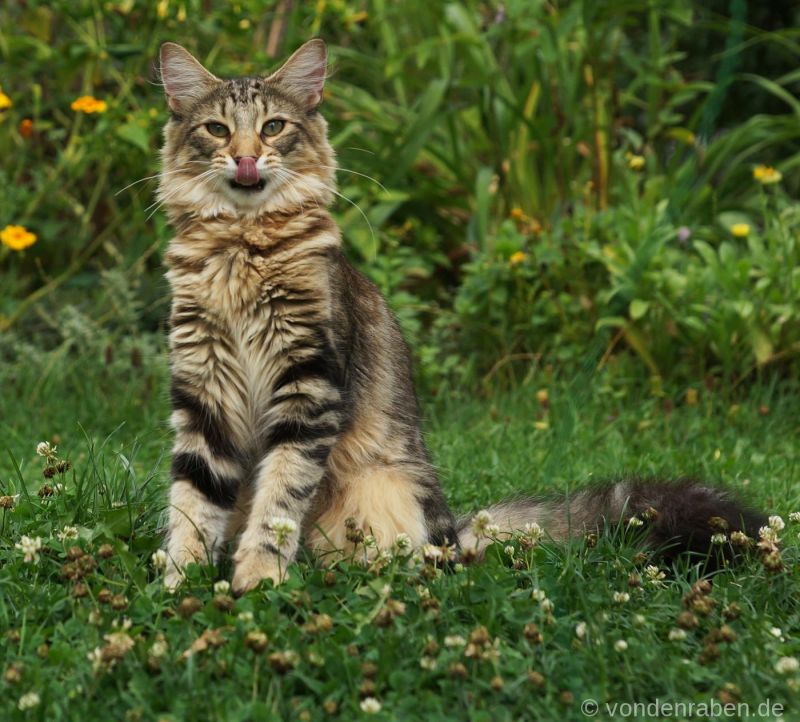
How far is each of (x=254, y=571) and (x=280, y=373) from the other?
0.59 meters

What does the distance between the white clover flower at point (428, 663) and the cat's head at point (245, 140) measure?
1.53 m

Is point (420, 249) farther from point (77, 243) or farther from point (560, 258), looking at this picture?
point (77, 243)

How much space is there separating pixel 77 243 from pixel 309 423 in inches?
145

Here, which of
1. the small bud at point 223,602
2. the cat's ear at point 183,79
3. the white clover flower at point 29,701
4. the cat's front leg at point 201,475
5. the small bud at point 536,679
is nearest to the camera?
the white clover flower at point 29,701

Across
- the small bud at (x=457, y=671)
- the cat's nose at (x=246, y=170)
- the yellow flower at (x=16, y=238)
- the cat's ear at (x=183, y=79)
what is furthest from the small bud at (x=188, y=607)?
the yellow flower at (x=16, y=238)

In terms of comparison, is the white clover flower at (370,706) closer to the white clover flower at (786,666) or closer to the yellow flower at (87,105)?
the white clover flower at (786,666)

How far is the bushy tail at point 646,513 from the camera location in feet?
10.8

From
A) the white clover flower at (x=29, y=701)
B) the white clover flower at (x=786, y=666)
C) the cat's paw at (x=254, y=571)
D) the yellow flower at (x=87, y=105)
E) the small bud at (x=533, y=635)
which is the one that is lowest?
the cat's paw at (x=254, y=571)

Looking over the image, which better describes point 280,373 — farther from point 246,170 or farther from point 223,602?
point 223,602

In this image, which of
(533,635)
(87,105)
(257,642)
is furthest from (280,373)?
(87,105)

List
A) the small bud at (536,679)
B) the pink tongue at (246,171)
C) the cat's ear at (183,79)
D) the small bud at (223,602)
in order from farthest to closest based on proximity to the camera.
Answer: the cat's ear at (183,79) < the pink tongue at (246,171) < the small bud at (223,602) < the small bud at (536,679)

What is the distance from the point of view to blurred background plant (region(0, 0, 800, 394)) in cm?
550

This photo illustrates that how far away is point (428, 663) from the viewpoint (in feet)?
8.31

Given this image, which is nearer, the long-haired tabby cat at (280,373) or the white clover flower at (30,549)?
the white clover flower at (30,549)
